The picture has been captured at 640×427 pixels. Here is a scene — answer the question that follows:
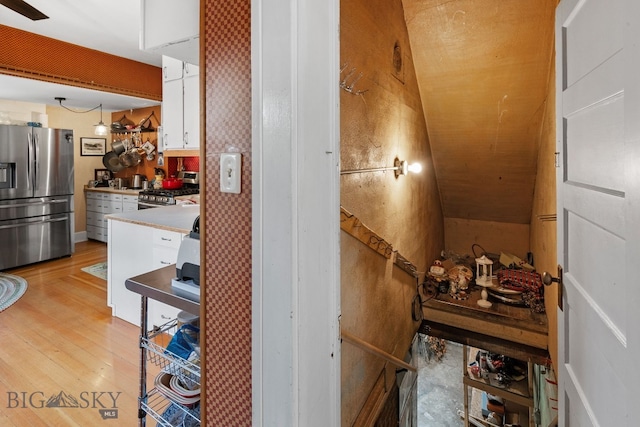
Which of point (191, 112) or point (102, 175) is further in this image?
point (102, 175)

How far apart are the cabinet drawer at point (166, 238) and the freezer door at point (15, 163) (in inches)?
121

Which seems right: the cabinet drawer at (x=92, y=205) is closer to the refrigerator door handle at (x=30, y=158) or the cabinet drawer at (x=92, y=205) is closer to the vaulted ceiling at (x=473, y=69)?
the refrigerator door handle at (x=30, y=158)

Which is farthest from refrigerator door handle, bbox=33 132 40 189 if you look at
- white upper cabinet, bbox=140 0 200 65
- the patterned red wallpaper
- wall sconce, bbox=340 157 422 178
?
the patterned red wallpaper

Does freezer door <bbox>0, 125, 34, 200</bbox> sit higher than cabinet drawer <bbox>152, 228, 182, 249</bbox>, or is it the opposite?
freezer door <bbox>0, 125, 34, 200</bbox>

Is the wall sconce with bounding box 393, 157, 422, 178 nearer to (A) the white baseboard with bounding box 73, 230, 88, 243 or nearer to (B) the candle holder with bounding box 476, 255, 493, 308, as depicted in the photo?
(B) the candle holder with bounding box 476, 255, 493, 308

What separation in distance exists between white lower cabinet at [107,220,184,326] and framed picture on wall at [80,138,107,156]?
153 inches

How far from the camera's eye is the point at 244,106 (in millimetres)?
847

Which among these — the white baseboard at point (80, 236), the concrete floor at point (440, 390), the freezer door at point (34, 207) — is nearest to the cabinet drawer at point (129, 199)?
the freezer door at point (34, 207)

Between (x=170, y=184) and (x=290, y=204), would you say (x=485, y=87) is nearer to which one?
(x=290, y=204)

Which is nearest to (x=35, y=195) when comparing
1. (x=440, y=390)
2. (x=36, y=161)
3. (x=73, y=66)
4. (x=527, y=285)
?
(x=36, y=161)

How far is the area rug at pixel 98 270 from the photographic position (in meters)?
4.31

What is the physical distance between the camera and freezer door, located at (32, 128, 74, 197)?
184 inches

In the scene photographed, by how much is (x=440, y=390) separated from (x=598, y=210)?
12.1ft

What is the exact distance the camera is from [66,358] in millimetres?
2502
